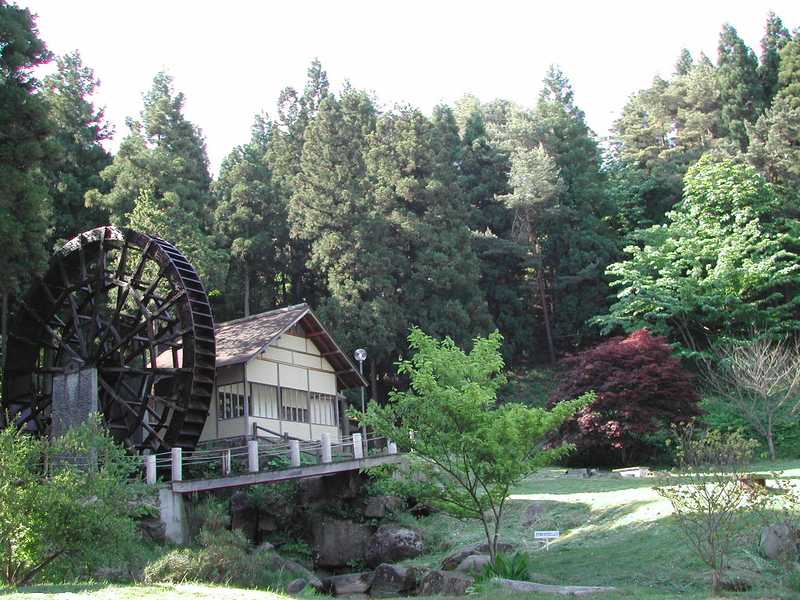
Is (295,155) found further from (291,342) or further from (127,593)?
(127,593)

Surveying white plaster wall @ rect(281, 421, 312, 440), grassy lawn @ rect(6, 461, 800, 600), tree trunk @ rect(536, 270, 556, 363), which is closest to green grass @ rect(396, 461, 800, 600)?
grassy lawn @ rect(6, 461, 800, 600)

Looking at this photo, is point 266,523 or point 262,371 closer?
point 266,523

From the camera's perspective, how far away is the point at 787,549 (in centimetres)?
1320

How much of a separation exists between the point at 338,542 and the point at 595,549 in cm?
720

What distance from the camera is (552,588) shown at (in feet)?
40.7

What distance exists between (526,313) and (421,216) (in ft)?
26.6

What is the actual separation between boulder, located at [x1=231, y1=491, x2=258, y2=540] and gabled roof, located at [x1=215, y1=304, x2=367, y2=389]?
443 centimetres

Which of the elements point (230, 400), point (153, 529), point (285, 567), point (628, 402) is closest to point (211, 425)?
point (230, 400)

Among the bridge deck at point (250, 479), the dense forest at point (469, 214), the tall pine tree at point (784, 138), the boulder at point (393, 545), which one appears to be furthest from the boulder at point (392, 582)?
the tall pine tree at point (784, 138)

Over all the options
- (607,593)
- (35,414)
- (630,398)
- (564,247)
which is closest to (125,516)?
(607,593)

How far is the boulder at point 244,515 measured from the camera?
2141 cm

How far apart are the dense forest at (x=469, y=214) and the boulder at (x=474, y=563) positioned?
19342 mm

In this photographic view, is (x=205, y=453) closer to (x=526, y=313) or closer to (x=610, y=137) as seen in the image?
(x=526, y=313)

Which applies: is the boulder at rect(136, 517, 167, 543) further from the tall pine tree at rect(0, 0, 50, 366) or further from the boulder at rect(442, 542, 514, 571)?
the tall pine tree at rect(0, 0, 50, 366)
